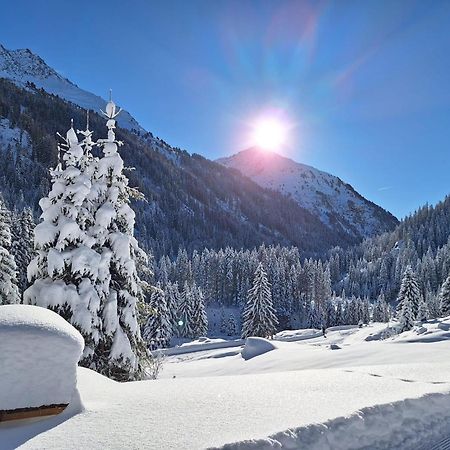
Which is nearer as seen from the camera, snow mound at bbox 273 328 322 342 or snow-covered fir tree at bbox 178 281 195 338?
snow mound at bbox 273 328 322 342

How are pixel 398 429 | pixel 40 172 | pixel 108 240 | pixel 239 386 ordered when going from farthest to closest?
pixel 40 172, pixel 108 240, pixel 239 386, pixel 398 429

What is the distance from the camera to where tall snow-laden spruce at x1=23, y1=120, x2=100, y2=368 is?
451 inches

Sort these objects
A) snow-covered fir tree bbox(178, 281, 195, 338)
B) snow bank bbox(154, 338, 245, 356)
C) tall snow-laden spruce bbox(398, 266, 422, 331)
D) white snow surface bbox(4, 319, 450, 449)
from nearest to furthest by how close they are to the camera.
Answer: white snow surface bbox(4, 319, 450, 449) → tall snow-laden spruce bbox(398, 266, 422, 331) → snow bank bbox(154, 338, 245, 356) → snow-covered fir tree bbox(178, 281, 195, 338)

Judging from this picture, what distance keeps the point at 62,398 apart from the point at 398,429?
4866 millimetres

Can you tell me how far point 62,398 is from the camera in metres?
5.20

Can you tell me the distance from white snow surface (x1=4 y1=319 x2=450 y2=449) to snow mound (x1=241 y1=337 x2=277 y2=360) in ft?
51.7

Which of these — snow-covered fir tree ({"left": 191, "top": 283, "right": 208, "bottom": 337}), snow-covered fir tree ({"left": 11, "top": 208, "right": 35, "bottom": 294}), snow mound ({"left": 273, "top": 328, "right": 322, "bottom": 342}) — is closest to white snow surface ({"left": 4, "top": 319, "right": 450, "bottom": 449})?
snow-covered fir tree ({"left": 11, "top": 208, "right": 35, "bottom": 294})

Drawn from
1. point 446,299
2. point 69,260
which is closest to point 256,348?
point 69,260

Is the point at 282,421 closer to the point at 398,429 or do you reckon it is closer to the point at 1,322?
the point at 398,429

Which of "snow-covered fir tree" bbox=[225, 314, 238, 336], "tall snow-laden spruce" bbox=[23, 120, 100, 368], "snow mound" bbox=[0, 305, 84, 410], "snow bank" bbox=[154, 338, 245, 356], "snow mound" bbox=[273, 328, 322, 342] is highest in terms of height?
"tall snow-laden spruce" bbox=[23, 120, 100, 368]

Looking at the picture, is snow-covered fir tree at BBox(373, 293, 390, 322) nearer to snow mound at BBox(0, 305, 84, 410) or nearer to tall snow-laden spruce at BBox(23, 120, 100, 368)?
tall snow-laden spruce at BBox(23, 120, 100, 368)

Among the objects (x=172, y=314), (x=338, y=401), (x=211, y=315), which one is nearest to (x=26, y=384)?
(x=338, y=401)

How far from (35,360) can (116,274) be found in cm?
792

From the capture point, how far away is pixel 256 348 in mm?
25109
